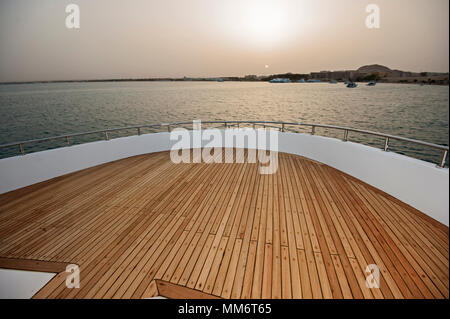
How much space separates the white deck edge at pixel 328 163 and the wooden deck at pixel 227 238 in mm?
211

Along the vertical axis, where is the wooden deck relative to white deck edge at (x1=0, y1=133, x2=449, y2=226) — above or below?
below

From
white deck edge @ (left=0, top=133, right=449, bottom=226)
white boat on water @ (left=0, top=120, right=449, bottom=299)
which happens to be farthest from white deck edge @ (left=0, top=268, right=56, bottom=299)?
white deck edge @ (left=0, top=133, right=449, bottom=226)

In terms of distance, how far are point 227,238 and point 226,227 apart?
220 millimetres

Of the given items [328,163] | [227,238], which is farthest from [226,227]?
[328,163]

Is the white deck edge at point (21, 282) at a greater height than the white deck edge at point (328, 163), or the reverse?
the white deck edge at point (328, 163)

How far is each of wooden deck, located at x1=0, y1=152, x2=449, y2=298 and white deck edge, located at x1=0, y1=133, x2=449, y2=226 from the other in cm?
21

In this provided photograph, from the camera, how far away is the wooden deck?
1.76m

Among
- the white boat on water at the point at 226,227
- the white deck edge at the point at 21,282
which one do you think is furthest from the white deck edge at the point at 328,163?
the white deck edge at the point at 21,282

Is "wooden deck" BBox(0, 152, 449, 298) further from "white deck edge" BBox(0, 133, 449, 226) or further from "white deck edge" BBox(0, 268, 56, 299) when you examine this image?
"white deck edge" BBox(0, 133, 449, 226)

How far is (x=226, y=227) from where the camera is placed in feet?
8.52

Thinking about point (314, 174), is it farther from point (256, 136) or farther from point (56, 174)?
point (56, 174)

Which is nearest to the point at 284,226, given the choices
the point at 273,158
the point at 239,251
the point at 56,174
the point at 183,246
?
the point at 239,251

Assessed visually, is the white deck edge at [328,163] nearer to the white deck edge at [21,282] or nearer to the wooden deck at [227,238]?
the wooden deck at [227,238]

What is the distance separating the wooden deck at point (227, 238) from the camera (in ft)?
5.76
